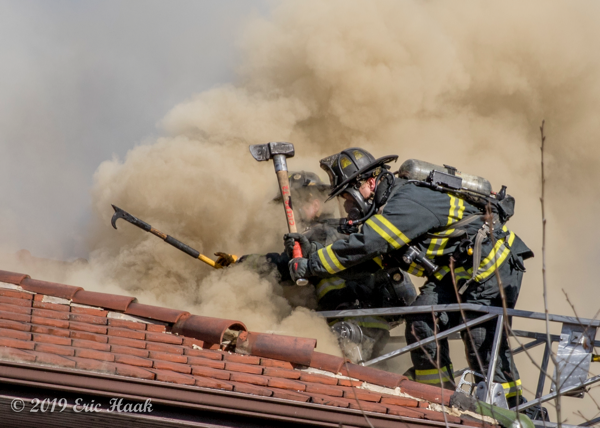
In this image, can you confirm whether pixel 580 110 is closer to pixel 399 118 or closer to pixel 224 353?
pixel 399 118

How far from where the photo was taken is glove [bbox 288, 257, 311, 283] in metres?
4.95

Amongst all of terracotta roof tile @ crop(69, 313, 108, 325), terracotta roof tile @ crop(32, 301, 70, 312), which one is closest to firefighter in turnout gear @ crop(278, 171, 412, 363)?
terracotta roof tile @ crop(69, 313, 108, 325)

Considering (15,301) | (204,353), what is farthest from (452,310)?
(15,301)

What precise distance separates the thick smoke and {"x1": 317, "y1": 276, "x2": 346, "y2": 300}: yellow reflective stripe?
104cm

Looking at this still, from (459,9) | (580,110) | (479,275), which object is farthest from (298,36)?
(479,275)

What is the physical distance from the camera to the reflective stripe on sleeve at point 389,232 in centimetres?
460

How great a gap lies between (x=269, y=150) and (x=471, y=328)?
7.33ft

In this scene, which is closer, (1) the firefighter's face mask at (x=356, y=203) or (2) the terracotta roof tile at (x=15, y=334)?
(2) the terracotta roof tile at (x=15, y=334)

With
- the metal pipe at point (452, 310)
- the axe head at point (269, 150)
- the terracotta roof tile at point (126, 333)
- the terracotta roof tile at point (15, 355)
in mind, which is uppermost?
the axe head at point (269, 150)

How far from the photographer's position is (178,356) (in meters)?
3.74

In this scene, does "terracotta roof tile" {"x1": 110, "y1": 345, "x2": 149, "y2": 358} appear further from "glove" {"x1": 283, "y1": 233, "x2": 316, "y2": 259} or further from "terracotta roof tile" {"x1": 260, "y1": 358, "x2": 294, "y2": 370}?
"glove" {"x1": 283, "y1": 233, "x2": 316, "y2": 259}

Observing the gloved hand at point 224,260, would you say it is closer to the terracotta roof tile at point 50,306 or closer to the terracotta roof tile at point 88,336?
the terracotta roof tile at point 50,306

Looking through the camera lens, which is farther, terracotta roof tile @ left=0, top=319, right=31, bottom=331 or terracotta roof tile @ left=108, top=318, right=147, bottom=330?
terracotta roof tile @ left=108, top=318, right=147, bottom=330

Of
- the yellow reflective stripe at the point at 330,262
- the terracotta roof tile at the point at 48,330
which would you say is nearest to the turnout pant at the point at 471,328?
the yellow reflective stripe at the point at 330,262
